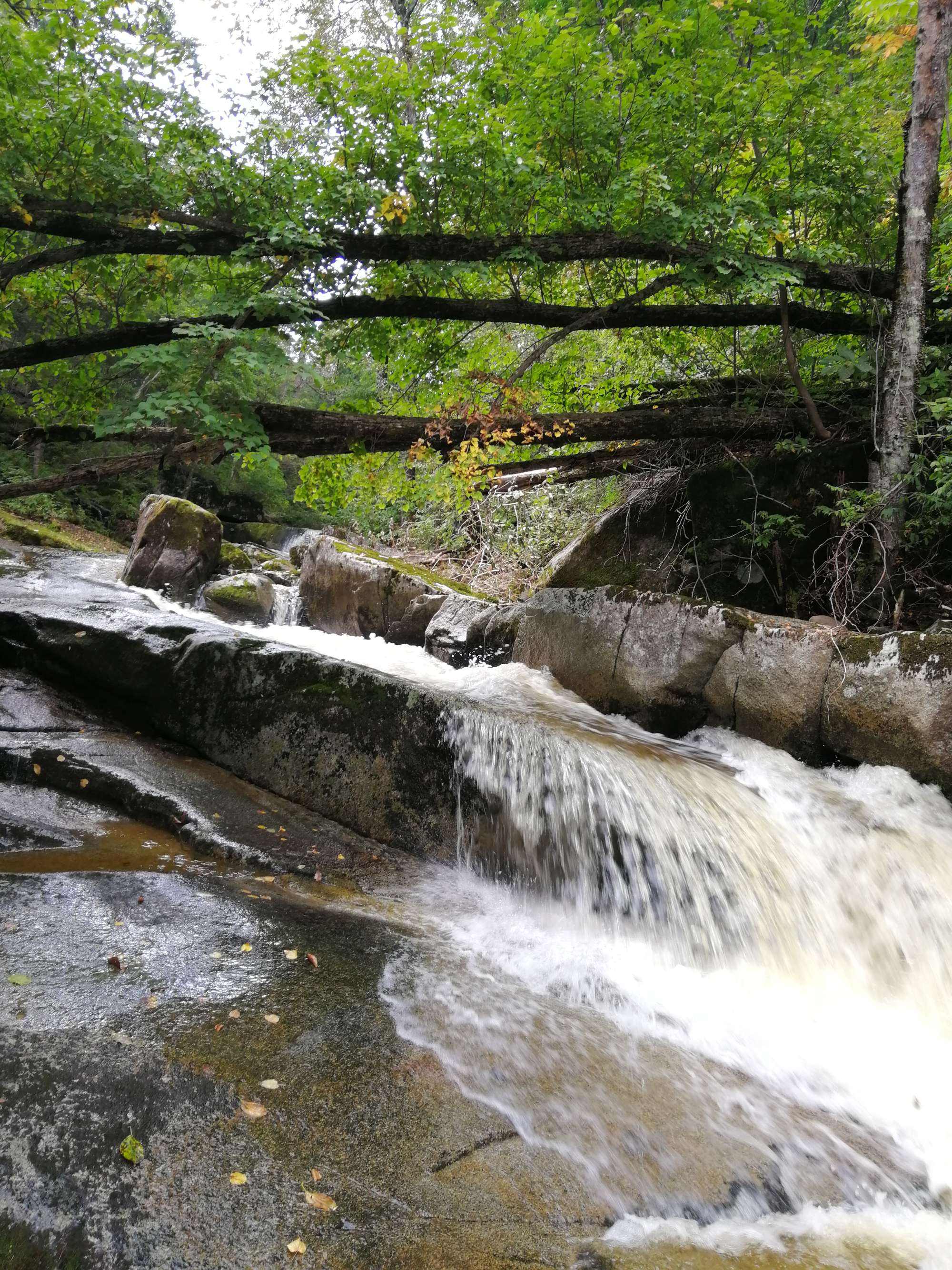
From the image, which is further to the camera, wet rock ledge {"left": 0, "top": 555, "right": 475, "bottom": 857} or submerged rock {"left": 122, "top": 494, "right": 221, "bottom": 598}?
submerged rock {"left": 122, "top": 494, "right": 221, "bottom": 598}

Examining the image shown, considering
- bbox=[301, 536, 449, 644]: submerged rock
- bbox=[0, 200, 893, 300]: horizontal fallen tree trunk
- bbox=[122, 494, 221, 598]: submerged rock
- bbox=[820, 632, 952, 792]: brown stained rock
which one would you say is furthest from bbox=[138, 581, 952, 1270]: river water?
bbox=[122, 494, 221, 598]: submerged rock

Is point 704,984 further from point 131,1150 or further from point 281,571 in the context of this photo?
point 281,571

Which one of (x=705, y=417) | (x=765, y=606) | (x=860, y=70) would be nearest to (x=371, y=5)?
(x=860, y=70)

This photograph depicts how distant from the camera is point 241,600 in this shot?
41.4 feet

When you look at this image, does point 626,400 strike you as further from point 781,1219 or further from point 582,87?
point 781,1219

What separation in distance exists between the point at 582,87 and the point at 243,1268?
777 centimetres

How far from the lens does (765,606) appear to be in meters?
8.57

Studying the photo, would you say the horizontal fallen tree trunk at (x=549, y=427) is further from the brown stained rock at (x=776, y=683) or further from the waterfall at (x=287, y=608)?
the waterfall at (x=287, y=608)

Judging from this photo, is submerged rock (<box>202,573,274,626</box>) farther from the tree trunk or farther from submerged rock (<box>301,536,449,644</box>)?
the tree trunk

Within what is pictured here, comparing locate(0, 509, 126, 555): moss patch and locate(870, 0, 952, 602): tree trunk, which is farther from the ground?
locate(870, 0, 952, 602): tree trunk

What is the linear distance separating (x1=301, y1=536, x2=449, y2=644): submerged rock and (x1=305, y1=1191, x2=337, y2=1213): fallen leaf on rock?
8.38m

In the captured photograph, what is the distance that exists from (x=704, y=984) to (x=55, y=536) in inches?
645

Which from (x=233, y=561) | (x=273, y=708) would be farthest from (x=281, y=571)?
(x=273, y=708)

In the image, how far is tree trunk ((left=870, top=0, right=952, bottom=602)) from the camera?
22.0ft
